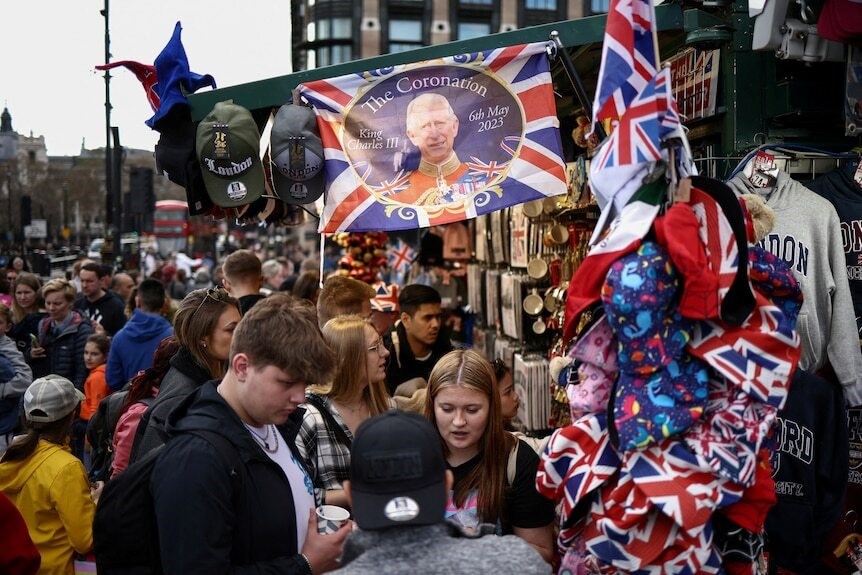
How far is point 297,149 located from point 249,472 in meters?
2.32

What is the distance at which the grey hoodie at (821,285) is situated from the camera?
13.6 ft

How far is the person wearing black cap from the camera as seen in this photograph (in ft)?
6.84

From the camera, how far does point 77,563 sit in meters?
4.36

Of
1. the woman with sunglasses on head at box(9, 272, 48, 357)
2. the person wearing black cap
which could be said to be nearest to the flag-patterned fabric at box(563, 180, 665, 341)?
the person wearing black cap

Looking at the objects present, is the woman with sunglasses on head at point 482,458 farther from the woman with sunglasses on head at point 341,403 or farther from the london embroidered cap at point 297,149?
the london embroidered cap at point 297,149

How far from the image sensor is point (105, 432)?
202 inches

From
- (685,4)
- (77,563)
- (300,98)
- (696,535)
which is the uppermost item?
(685,4)

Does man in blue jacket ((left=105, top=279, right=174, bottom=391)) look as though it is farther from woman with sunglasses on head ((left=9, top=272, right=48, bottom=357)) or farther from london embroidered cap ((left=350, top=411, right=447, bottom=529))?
london embroidered cap ((left=350, top=411, right=447, bottom=529))

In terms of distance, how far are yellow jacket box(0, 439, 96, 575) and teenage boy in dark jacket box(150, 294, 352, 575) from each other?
161 centimetres

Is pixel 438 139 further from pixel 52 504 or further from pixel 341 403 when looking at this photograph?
pixel 52 504

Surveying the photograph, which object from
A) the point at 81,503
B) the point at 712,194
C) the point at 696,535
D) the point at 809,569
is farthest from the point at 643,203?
the point at 81,503

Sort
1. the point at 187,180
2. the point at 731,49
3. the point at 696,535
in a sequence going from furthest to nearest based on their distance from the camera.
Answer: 1. the point at 187,180
2. the point at 731,49
3. the point at 696,535

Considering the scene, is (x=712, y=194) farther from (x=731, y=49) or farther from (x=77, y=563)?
(x=77, y=563)

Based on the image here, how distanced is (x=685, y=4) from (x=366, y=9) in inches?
1821
